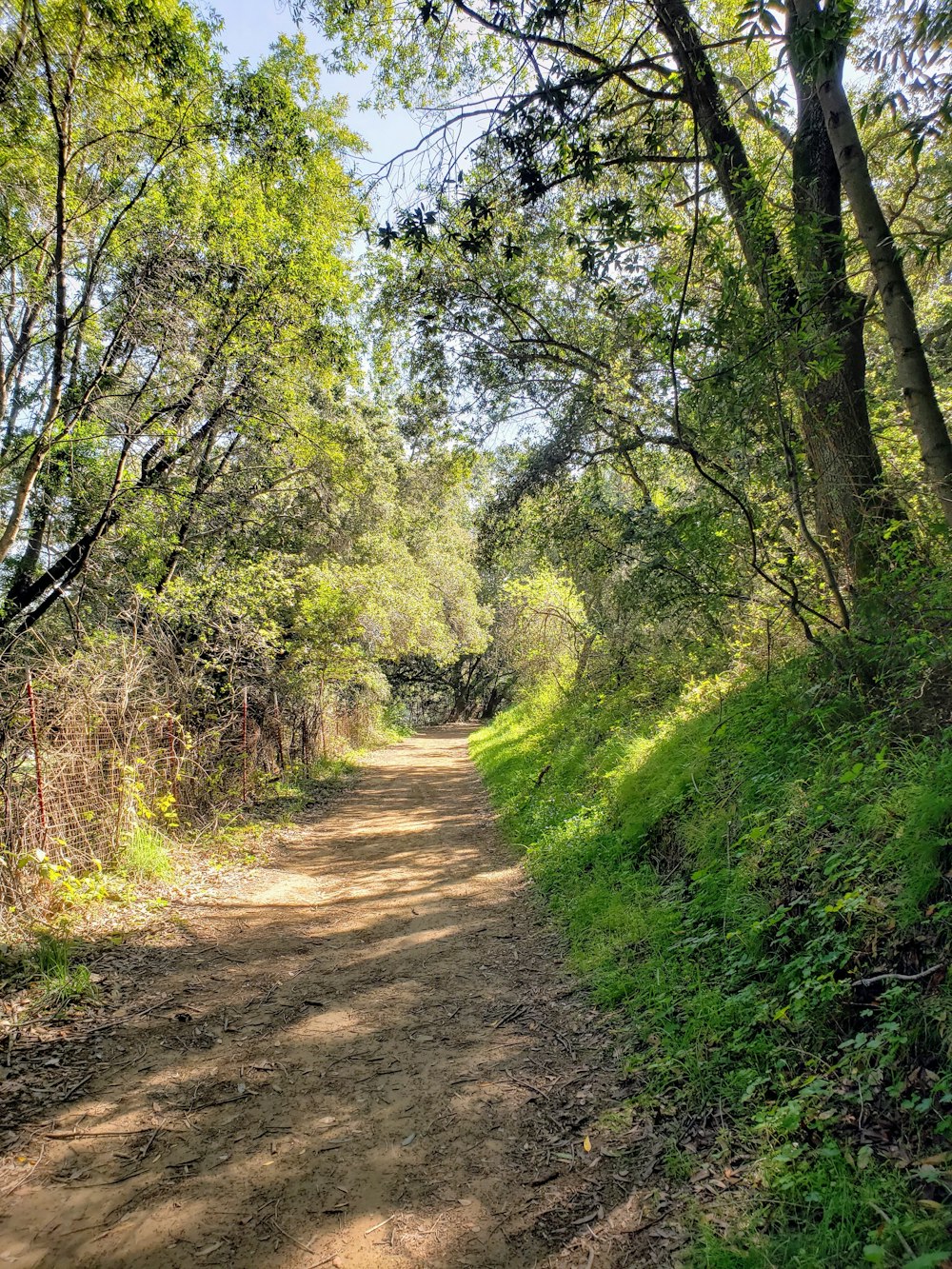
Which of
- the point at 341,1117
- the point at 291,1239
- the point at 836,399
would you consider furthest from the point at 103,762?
the point at 836,399

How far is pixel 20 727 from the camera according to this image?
5387 millimetres

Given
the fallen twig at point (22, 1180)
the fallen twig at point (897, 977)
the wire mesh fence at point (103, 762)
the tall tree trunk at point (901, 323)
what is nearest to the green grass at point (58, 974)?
the wire mesh fence at point (103, 762)

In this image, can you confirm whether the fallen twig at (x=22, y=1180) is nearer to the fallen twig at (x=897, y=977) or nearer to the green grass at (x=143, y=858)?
the green grass at (x=143, y=858)

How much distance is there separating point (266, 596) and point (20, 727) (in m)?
4.21

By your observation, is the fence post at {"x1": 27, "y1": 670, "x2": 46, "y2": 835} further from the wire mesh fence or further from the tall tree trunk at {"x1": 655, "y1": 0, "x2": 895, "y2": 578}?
the tall tree trunk at {"x1": 655, "y1": 0, "x2": 895, "y2": 578}

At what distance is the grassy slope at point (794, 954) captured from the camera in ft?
7.20

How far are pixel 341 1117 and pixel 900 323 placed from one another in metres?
5.83

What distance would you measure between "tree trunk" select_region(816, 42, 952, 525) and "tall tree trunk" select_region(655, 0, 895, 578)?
1.47 feet

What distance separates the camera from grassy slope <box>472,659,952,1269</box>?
2.20 meters

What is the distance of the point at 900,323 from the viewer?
166 inches

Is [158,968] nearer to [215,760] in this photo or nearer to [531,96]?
[215,760]

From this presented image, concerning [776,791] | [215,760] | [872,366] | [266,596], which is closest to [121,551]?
[266,596]

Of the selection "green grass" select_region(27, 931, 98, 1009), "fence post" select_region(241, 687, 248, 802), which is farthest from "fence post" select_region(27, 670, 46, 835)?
"fence post" select_region(241, 687, 248, 802)

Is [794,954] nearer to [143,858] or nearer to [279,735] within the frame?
[143,858]
